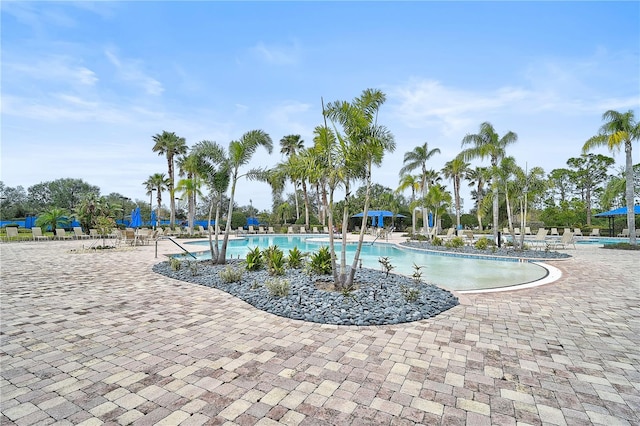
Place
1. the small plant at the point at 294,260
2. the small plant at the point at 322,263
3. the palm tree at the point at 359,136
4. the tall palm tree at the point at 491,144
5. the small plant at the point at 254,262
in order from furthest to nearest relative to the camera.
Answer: the tall palm tree at the point at 491,144 → the small plant at the point at 294,260 → the small plant at the point at 254,262 → the small plant at the point at 322,263 → the palm tree at the point at 359,136

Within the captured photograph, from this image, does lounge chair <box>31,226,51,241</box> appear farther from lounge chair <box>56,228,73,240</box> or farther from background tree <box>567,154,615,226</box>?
background tree <box>567,154,615,226</box>

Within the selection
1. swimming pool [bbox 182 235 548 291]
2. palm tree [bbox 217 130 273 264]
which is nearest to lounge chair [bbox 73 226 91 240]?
swimming pool [bbox 182 235 548 291]

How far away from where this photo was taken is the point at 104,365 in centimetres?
288

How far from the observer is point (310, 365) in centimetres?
286

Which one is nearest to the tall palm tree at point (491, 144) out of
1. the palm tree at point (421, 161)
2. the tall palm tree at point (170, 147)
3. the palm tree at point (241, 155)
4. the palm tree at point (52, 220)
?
the palm tree at point (421, 161)

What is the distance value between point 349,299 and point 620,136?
611 inches

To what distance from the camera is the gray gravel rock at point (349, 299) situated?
428 centimetres

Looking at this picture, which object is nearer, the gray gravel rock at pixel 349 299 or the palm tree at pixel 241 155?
the gray gravel rock at pixel 349 299

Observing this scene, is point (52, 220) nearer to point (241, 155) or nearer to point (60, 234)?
point (60, 234)

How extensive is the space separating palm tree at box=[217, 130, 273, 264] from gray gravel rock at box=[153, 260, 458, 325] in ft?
6.90

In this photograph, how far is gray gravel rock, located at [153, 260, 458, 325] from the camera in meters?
4.28

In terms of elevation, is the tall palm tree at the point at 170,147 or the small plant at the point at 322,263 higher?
the tall palm tree at the point at 170,147

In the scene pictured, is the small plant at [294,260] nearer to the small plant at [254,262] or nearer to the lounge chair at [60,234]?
the small plant at [254,262]

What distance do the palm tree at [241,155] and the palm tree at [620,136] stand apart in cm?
1490
